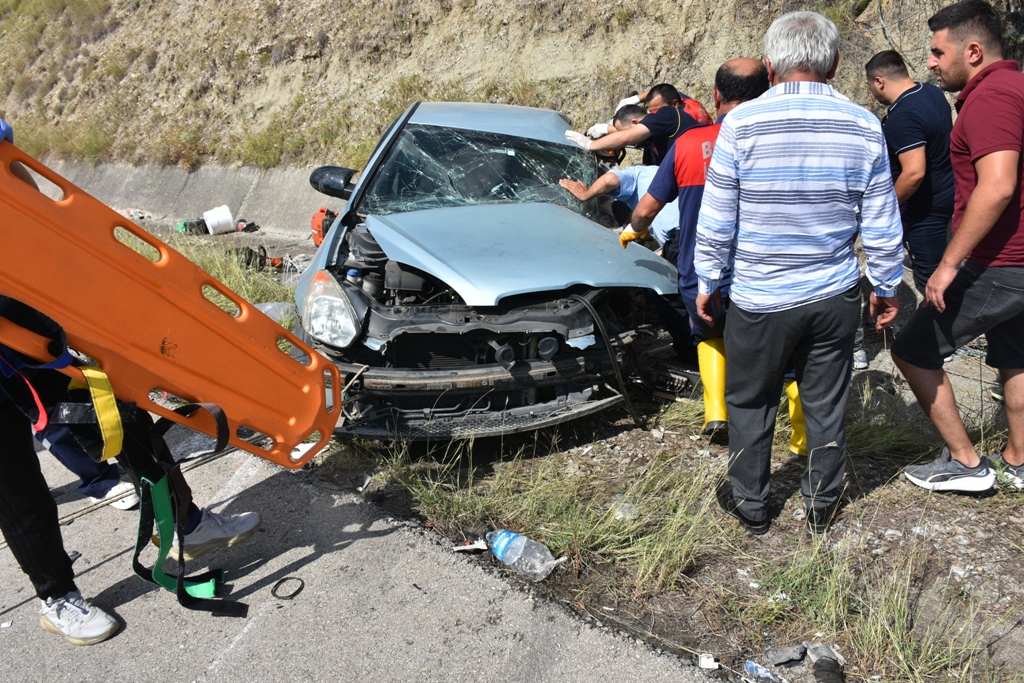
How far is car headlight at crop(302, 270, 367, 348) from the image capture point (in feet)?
11.1

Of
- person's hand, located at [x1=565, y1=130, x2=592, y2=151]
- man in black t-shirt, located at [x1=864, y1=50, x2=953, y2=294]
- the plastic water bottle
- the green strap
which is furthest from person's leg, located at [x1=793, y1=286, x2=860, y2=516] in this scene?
person's hand, located at [x1=565, y1=130, x2=592, y2=151]

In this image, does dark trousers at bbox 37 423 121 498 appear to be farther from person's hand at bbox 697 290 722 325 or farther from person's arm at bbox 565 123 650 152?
person's arm at bbox 565 123 650 152

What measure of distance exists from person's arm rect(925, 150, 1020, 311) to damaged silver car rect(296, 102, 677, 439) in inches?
52.3

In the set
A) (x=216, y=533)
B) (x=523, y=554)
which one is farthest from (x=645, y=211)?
(x=216, y=533)

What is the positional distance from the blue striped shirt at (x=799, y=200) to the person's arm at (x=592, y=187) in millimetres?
1772

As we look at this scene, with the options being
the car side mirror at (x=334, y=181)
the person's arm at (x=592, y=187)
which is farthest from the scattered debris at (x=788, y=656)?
the car side mirror at (x=334, y=181)

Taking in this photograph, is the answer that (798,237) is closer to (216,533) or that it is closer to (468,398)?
(468,398)

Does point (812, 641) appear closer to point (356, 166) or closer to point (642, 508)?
point (642, 508)

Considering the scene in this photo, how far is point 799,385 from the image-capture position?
288 centimetres

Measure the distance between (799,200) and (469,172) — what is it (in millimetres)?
2586

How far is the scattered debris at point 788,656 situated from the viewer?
7.75ft

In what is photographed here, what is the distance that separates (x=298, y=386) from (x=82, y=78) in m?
17.1

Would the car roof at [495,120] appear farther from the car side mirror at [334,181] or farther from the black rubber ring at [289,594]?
the black rubber ring at [289,594]

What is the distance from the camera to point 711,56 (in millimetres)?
8055
